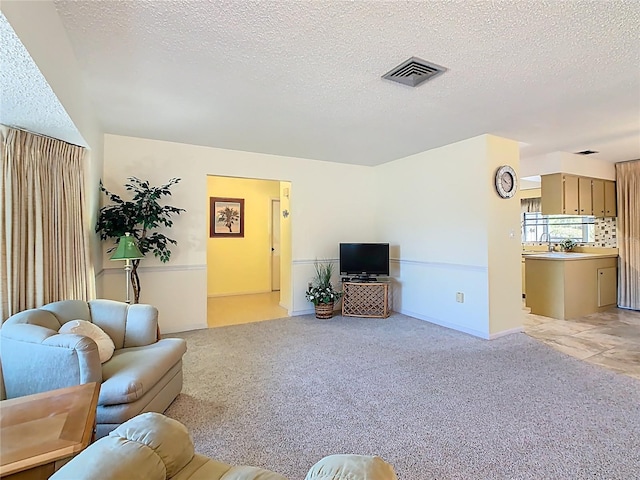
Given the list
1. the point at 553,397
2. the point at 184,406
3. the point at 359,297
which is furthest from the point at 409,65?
the point at 359,297

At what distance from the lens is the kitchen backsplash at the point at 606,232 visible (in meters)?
5.89

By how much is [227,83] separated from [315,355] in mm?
2712

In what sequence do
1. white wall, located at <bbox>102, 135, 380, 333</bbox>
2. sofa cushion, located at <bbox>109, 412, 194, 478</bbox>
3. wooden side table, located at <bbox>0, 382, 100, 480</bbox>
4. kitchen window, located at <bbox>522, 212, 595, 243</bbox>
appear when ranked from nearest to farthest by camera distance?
1. sofa cushion, located at <bbox>109, 412, 194, 478</bbox>
2. wooden side table, located at <bbox>0, 382, 100, 480</bbox>
3. white wall, located at <bbox>102, 135, 380, 333</bbox>
4. kitchen window, located at <bbox>522, 212, 595, 243</bbox>

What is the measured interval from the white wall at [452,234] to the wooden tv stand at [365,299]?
442 millimetres

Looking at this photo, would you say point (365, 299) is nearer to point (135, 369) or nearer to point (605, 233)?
point (135, 369)

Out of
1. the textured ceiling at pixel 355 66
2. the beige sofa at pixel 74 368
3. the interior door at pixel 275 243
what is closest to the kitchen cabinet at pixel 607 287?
the textured ceiling at pixel 355 66

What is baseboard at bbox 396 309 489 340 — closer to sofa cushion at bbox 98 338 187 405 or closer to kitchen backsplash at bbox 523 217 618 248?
sofa cushion at bbox 98 338 187 405

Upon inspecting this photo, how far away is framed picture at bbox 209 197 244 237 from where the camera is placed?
700 centimetres

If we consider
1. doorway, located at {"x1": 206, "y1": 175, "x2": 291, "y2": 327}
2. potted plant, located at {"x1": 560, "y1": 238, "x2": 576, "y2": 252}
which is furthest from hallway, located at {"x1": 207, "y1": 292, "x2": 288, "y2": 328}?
potted plant, located at {"x1": 560, "y1": 238, "x2": 576, "y2": 252}

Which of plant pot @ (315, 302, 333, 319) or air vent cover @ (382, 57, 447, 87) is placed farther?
plant pot @ (315, 302, 333, 319)

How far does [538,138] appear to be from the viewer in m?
4.22

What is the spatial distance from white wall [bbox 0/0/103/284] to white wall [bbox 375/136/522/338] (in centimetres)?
410

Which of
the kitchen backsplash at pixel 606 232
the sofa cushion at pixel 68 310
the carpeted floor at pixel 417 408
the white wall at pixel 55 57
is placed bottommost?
the carpeted floor at pixel 417 408

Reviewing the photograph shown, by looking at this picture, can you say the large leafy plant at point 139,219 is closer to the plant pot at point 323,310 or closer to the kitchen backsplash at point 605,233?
the plant pot at point 323,310
